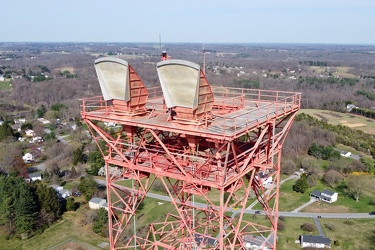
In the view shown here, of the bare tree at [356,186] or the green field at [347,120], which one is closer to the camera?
the bare tree at [356,186]

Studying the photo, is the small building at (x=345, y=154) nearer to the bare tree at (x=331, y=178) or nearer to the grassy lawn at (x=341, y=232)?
the bare tree at (x=331, y=178)


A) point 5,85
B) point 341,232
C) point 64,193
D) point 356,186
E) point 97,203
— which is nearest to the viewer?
point 341,232

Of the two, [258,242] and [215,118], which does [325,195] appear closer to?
Result: [258,242]

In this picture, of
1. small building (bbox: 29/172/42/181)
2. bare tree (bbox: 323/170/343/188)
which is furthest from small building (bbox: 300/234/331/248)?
small building (bbox: 29/172/42/181)

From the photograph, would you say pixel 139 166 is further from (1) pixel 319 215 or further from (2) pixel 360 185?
(2) pixel 360 185

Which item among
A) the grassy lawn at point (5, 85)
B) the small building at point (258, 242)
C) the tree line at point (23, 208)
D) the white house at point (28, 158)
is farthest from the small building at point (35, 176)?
the grassy lawn at point (5, 85)

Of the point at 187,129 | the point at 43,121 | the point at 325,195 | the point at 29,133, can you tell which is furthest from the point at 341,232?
the point at 43,121
